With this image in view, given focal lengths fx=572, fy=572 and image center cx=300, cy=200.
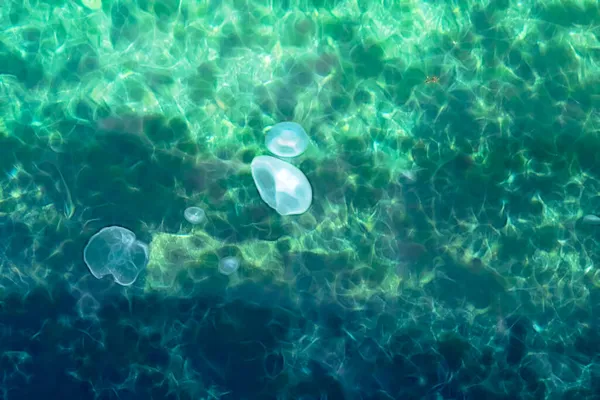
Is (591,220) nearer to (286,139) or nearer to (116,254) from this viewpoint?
(286,139)

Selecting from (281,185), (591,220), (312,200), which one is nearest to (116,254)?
(281,185)

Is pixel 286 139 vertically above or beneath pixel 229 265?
above

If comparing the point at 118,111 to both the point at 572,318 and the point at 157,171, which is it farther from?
the point at 572,318

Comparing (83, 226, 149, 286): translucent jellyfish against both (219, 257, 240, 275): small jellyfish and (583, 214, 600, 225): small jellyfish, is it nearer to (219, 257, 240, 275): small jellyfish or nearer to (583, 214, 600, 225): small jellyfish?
(219, 257, 240, 275): small jellyfish

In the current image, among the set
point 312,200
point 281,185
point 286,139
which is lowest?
point 312,200

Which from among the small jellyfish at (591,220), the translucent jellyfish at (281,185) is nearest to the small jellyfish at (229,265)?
the translucent jellyfish at (281,185)

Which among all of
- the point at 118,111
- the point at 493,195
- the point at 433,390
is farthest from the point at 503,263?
the point at 118,111
